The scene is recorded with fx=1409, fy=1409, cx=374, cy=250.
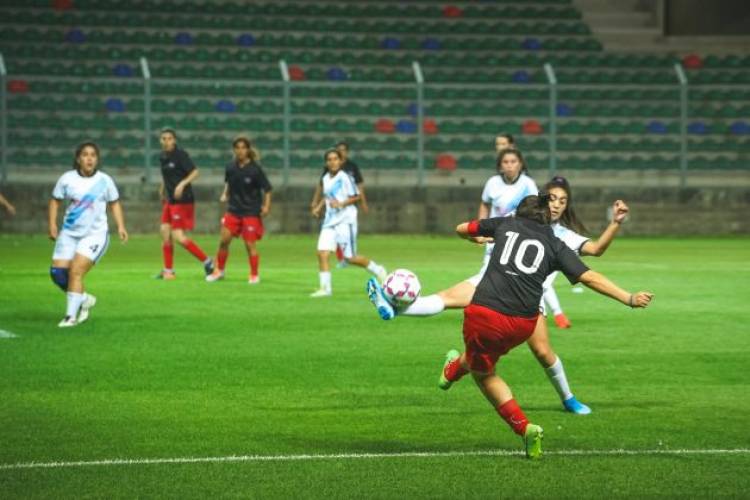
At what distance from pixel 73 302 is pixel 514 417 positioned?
7.36 meters

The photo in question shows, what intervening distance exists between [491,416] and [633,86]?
2656 cm

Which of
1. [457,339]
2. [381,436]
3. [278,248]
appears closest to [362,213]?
[278,248]

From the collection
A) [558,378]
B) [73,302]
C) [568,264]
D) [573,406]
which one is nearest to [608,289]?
[568,264]

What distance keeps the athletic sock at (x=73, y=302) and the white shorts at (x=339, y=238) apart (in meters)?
4.72

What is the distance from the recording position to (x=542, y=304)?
388 inches

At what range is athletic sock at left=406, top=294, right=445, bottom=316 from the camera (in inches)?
339

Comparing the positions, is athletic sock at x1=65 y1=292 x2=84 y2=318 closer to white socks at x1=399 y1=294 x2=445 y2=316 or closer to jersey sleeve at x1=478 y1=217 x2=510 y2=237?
white socks at x1=399 y1=294 x2=445 y2=316

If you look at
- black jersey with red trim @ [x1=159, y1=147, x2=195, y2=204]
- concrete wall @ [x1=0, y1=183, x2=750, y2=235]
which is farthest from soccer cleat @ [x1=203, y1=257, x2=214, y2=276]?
concrete wall @ [x1=0, y1=183, x2=750, y2=235]

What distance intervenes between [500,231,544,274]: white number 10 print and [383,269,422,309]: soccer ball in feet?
2.30

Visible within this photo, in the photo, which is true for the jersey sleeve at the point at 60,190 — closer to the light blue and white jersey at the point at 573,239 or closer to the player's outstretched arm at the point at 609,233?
the light blue and white jersey at the point at 573,239

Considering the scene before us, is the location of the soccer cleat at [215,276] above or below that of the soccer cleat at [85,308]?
below

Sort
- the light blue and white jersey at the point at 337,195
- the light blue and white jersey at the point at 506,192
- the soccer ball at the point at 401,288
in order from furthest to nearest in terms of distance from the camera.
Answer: the light blue and white jersey at the point at 337,195
the light blue and white jersey at the point at 506,192
the soccer ball at the point at 401,288

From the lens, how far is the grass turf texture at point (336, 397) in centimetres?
738

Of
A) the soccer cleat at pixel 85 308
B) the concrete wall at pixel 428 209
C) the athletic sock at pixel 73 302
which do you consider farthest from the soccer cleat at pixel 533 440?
the concrete wall at pixel 428 209
